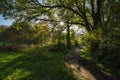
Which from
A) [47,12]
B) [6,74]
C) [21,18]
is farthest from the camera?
[47,12]

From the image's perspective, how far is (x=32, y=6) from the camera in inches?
934

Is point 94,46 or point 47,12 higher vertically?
point 47,12

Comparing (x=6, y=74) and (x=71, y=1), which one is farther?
(x=71, y=1)

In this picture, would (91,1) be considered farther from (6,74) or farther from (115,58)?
(6,74)

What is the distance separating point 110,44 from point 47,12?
1071 centimetres

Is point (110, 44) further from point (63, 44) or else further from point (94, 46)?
point (63, 44)

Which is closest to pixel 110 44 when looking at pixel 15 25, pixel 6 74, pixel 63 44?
pixel 6 74

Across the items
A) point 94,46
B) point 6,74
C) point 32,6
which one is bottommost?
point 6,74

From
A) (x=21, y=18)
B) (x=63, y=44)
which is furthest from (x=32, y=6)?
(x=63, y=44)

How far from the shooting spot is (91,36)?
59.2 ft

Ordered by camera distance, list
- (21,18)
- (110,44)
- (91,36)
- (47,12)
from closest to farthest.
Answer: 1. (110,44)
2. (91,36)
3. (21,18)
4. (47,12)

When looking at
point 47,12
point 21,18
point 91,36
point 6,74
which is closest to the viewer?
point 6,74

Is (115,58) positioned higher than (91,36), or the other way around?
(91,36)

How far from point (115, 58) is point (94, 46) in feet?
6.90
